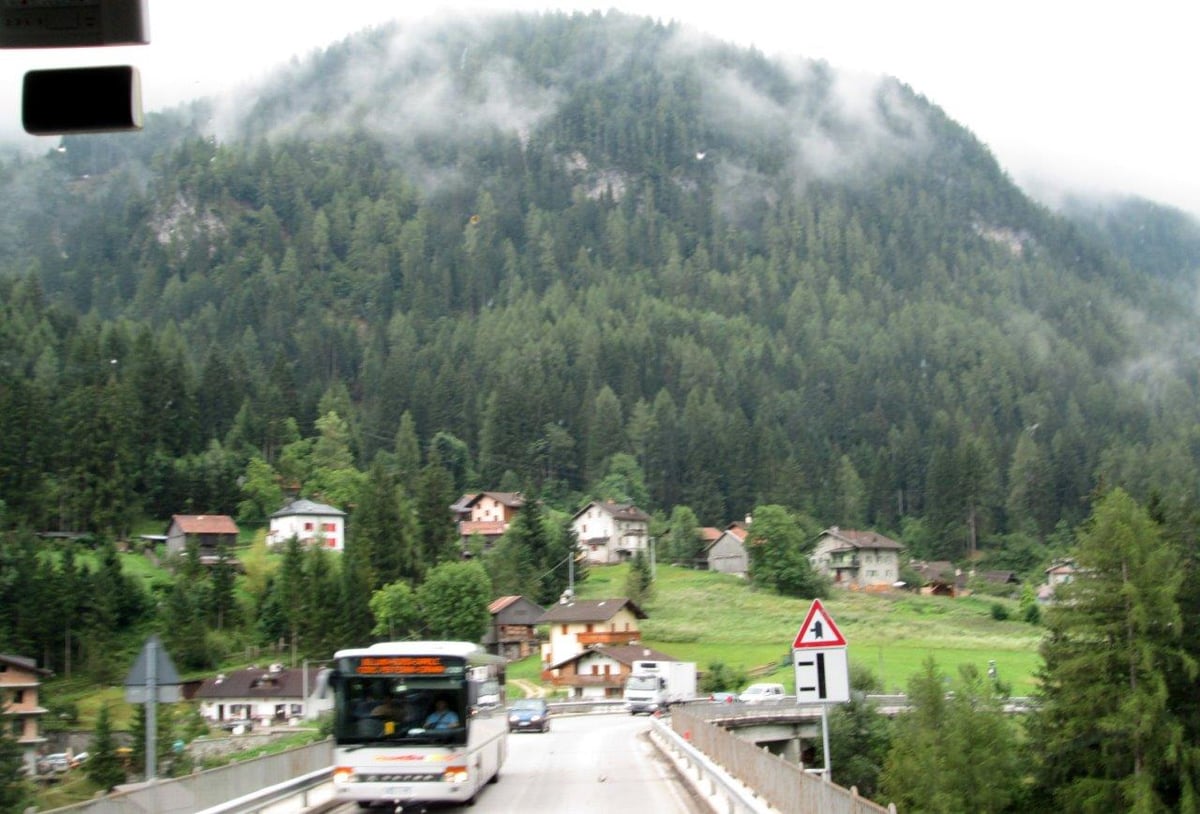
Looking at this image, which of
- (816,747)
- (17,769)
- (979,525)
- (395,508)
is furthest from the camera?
(979,525)

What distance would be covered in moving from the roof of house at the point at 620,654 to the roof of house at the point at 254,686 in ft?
53.1

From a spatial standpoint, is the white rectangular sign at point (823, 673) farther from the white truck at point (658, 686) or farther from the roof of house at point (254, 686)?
the roof of house at point (254, 686)

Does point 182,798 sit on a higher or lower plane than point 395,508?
lower

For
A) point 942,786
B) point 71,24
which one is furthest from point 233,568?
point 71,24

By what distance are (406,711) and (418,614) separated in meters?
77.4

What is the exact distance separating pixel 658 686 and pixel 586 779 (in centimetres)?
3978

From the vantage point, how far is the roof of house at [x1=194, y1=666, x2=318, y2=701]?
77556 mm

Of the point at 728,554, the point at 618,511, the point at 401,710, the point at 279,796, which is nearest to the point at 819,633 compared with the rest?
the point at 401,710

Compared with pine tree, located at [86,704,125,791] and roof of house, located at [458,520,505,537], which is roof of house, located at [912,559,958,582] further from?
pine tree, located at [86,704,125,791]

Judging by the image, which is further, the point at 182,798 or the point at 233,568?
the point at 233,568

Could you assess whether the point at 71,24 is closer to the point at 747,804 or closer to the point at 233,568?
the point at 747,804

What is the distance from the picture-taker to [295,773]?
2211cm

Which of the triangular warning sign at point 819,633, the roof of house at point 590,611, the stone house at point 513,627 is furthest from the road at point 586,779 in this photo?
the stone house at point 513,627

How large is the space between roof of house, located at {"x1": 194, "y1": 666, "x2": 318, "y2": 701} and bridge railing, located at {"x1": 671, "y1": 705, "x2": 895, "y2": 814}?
51802 millimetres
